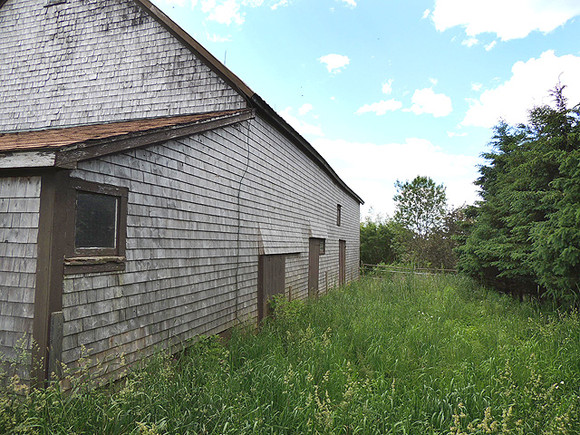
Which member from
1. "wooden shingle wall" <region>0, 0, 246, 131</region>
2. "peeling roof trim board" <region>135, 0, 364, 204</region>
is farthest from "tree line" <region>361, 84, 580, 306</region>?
"wooden shingle wall" <region>0, 0, 246, 131</region>

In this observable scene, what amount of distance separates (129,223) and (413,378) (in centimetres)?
437

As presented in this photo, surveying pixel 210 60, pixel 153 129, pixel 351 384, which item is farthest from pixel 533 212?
pixel 153 129

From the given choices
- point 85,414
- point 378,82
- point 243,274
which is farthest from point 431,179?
point 85,414

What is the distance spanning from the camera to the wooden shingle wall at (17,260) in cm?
341

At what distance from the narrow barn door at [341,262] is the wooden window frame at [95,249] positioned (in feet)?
44.1

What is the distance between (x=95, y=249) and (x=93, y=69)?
19.5 feet

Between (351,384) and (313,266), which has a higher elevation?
(313,266)

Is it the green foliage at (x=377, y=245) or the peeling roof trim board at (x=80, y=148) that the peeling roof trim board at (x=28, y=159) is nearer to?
the peeling roof trim board at (x=80, y=148)

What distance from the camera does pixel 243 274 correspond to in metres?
Answer: 7.34

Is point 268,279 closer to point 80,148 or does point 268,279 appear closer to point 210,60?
point 210,60

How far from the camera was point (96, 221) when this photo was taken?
12.9ft

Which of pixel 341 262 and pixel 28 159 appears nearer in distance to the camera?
pixel 28 159

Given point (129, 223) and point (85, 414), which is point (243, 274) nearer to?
point (129, 223)

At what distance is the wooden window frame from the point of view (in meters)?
3.57
